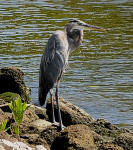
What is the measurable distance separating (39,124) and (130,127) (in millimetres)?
2738

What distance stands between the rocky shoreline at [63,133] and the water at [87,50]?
178 centimetres

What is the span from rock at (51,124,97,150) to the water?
10.5 feet

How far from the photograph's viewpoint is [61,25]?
20.5 metres

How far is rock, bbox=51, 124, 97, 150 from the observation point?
7824mm

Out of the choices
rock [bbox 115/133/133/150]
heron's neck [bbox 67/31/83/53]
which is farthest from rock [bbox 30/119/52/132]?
heron's neck [bbox 67/31/83/53]

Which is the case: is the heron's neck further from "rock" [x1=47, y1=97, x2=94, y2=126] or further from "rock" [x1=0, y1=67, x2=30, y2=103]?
"rock" [x1=0, y1=67, x2=30, y2=103]

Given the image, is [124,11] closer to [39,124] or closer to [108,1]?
[108,1]

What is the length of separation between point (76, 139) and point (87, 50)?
959 cm

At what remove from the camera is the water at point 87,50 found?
13000mm

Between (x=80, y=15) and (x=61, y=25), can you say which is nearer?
(x=61, y=25)

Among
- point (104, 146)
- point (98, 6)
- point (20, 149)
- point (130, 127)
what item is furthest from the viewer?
point (98, 6)

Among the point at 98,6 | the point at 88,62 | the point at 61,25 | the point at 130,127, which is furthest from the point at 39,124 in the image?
the point at 98,6

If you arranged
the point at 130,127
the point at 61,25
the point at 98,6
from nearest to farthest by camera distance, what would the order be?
1. the point at 130,127
2. the point at 61,25
3. the point at 98,6

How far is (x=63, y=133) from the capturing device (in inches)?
321
